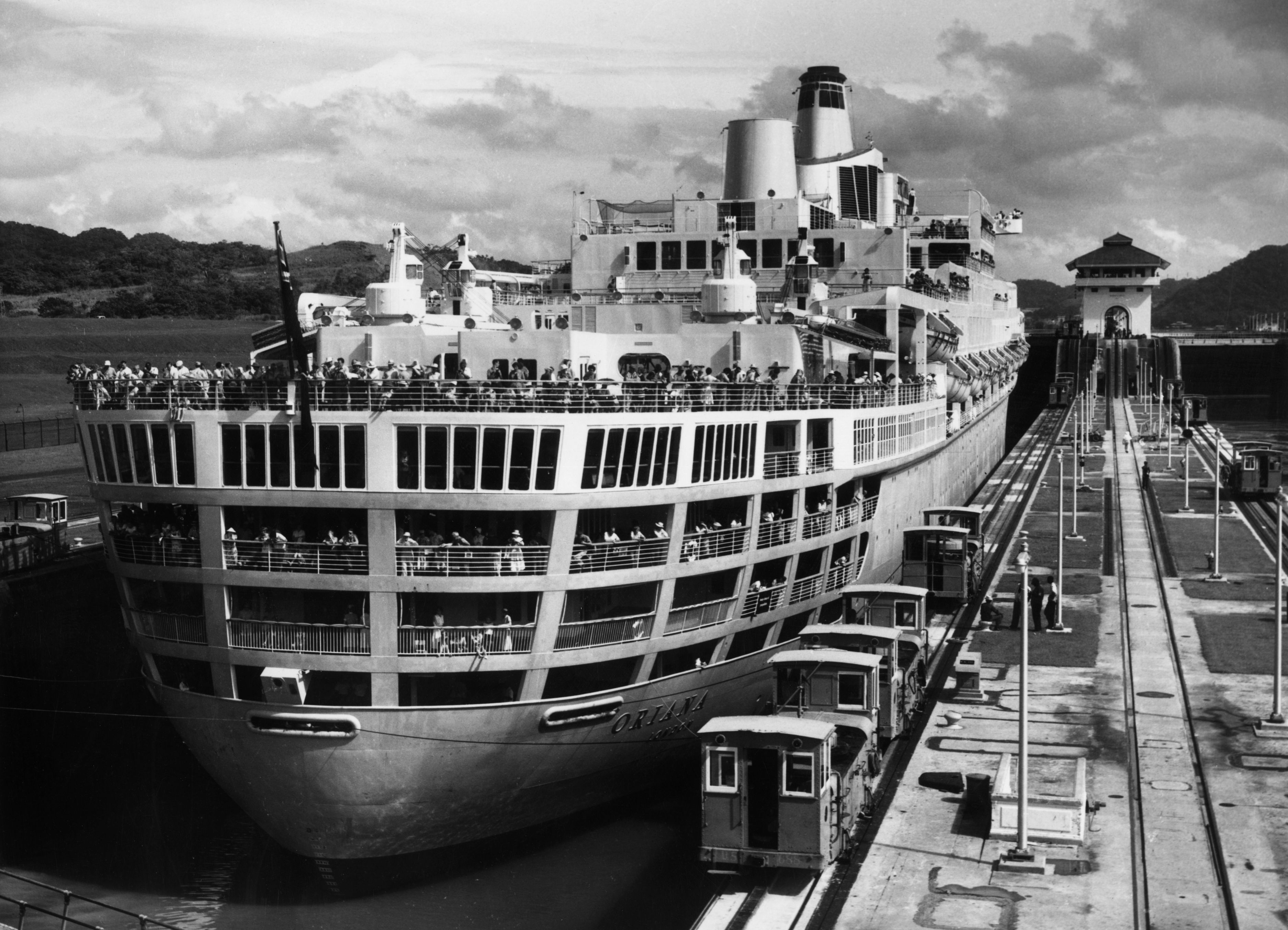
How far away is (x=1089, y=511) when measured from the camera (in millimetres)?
85500

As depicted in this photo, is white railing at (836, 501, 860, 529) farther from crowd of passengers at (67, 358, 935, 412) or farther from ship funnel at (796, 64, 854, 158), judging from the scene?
ship funnel at (796, 64, 854, 158)

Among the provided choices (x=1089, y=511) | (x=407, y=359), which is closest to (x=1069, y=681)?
(x=407, y=359)

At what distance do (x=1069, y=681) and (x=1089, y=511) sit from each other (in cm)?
4327

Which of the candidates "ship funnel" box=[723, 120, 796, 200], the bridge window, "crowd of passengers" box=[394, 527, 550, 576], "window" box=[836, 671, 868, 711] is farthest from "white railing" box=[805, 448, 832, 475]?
"ship funnel" box=[723, 120, 796, 200]

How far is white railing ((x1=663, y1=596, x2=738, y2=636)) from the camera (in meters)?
37.8

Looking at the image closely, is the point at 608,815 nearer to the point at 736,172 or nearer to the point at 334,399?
the point at 334,399

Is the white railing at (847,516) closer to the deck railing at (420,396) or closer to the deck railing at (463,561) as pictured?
the deck railing at (420,396)

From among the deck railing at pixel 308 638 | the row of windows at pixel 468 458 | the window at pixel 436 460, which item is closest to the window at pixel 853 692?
the row of windows at pixel 468 458

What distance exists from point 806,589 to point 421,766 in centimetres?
1661

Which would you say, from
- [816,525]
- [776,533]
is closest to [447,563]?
[776,533]

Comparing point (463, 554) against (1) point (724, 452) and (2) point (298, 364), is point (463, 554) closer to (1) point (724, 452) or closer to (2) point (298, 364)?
(2) point (298, 364)

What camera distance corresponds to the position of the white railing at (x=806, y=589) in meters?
→ 44.5

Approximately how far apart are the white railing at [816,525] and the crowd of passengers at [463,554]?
1241cm

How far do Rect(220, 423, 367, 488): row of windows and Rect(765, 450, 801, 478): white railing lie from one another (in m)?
14.2
